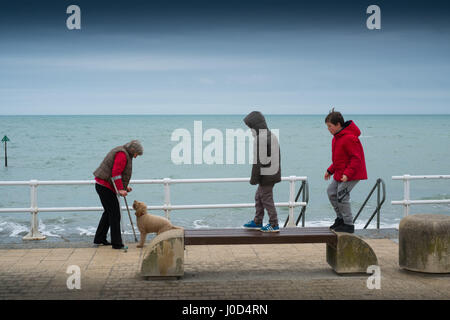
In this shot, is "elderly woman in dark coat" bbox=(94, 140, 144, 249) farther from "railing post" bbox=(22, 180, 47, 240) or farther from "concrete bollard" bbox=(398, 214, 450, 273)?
"concrete bollard" bbox=(398, 214, 450, 273)

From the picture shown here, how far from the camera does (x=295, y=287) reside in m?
A: 6.02

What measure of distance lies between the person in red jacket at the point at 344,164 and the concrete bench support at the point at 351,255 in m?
0.59

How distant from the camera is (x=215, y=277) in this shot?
648 cm

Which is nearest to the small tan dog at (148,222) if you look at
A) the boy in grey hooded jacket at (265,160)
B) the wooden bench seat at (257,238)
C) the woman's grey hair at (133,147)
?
the woman's grey hair at (133,147)

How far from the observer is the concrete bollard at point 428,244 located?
6328 mm

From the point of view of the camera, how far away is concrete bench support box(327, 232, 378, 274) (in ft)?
21.1

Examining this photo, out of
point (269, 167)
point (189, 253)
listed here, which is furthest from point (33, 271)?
point (269, 167)

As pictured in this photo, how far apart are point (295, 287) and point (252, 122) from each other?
1.98 m

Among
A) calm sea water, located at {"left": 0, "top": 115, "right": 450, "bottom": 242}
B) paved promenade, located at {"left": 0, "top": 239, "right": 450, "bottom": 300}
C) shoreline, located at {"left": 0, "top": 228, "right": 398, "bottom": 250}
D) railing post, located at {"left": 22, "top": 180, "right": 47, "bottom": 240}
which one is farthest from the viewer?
calm sea water, located at {"left": 0, "top": 115, "right": 450, "bottom": 242}

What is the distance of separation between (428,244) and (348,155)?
1.43 m

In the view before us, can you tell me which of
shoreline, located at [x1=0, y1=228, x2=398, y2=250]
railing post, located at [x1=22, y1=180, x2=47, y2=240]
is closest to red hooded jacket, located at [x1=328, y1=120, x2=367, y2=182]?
shoreline, located at [x1=0, y1=228, x2=398, y2=250]

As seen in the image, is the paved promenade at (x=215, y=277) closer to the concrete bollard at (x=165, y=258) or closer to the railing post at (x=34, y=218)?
the concrete bollard at (x=165, y=258)

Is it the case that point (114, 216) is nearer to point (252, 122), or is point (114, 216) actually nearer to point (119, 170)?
point (119, 170)

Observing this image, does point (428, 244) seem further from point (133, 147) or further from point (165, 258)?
point (133, 147)
